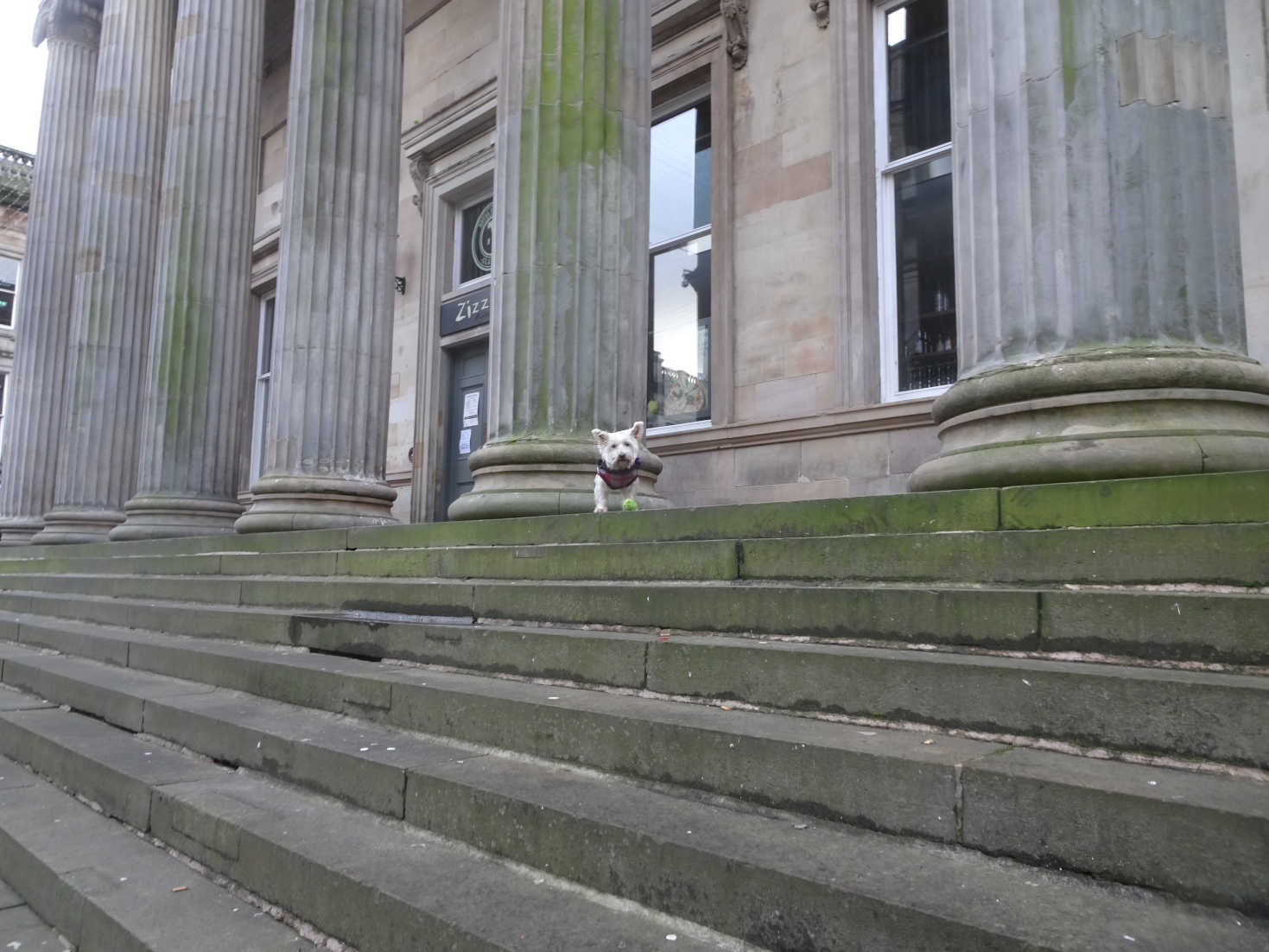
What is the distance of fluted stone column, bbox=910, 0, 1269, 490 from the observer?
3.42 metres

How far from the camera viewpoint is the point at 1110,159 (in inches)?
144

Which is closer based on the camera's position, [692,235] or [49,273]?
[692,235]

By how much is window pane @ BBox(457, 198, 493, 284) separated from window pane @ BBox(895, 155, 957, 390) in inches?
265

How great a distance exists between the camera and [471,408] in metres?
13.2

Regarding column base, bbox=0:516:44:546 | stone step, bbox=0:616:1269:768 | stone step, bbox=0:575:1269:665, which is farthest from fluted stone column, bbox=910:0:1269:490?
column base, bbox=0:516:44:546

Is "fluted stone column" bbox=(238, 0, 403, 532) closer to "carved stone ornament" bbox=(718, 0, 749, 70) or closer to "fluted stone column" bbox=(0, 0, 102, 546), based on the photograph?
"carved stone ornament" bbox=(718, 0, 749, 70)

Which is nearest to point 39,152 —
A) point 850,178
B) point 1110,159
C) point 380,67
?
point 380,67

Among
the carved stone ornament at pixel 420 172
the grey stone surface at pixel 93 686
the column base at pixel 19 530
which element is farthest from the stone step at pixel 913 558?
the column base at pixel 19 530

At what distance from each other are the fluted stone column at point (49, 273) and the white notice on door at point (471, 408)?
6962mm

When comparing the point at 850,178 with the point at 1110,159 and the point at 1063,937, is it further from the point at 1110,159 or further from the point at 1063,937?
the point at 1063,937

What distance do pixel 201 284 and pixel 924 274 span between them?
829 cm

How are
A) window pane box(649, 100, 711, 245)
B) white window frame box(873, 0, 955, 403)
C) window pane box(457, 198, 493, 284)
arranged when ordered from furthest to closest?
window pane box(457, 198, 493, 284), window pane box(649, 100, 711, 245), white window frame box(873, 0, 955, 403)

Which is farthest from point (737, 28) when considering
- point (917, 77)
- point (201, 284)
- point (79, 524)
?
point (79, 524)

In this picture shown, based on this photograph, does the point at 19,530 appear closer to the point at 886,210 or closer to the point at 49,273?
the point at 49,273
